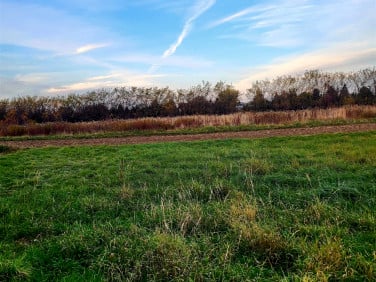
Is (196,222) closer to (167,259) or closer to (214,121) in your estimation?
(167,259)

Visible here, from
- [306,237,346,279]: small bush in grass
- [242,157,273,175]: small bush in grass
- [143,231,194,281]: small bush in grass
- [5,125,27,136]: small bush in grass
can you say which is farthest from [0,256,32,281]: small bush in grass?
[5,125,27,136]: small bush in grass

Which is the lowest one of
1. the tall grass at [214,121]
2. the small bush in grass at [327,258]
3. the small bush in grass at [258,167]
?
the small bush in grass at [327,258]

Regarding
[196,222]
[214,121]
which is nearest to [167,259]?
[196,222]

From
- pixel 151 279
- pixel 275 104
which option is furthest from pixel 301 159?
pixel 275 104

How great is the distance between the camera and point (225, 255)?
405 centimetres

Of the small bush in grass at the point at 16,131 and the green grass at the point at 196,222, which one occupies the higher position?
the small bush in grass at the point at 16,131

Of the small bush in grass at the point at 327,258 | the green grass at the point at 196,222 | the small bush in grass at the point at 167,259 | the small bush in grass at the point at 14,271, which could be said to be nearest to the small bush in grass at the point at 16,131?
the green grass at the point at 196,222

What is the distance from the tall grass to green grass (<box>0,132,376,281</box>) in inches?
531

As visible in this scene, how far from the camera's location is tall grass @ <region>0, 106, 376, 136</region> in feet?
74.2

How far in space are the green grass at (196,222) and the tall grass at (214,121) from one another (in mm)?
13499

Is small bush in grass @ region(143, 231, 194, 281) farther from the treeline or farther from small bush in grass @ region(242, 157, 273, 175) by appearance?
the treeline

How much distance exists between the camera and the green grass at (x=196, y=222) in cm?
392

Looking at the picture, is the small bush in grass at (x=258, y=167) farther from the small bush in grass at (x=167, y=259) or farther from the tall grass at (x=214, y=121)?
the tall grass at (x=214, y=121)

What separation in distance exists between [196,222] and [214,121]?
1898cm
